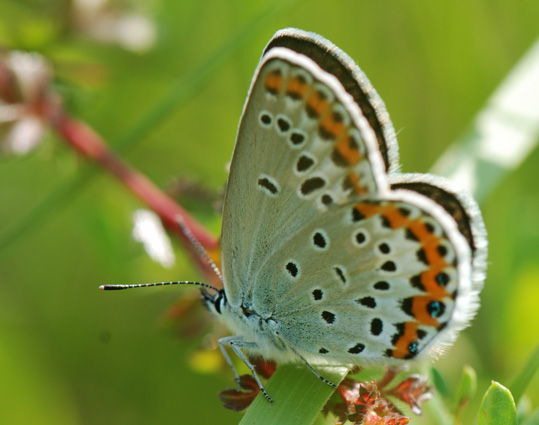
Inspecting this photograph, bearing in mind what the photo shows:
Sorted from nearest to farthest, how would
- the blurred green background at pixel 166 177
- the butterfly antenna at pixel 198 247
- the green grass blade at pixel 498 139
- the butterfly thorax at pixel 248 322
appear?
the butterfly thorax at pixel 248 322 < the butterfly antenna at pixel 198 247 < the green grass blade at pixel 498 139 < the blurred green background at pixel 166 177

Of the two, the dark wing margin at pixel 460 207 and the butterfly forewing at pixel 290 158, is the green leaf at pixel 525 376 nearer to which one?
the dark wing margin at pixel 460 207

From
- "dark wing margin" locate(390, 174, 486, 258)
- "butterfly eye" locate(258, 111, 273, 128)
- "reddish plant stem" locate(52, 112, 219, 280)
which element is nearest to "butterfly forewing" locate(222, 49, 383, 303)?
"butterfly eye" locate(258, 111, 273, 128)

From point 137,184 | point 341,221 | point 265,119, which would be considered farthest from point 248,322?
point 137,184

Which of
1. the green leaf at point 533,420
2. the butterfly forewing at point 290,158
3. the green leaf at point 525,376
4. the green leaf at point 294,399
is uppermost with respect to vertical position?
the butterfly forewing at point 290,158

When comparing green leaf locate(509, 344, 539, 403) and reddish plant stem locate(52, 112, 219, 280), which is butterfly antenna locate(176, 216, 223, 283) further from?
green leaf locate(509, 344, 539, 403)

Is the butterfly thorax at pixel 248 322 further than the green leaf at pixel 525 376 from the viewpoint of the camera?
Yes

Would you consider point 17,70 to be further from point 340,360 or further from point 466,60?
point 466,60

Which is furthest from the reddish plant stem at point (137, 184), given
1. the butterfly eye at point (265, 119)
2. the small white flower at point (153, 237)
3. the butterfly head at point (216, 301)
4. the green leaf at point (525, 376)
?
the green leaf at point (525, 376)

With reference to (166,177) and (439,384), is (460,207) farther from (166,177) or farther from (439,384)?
(166,177)
